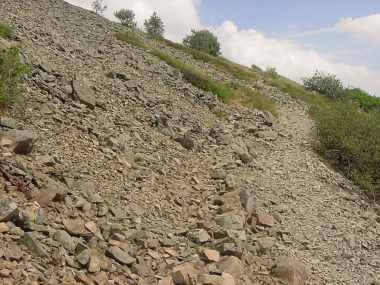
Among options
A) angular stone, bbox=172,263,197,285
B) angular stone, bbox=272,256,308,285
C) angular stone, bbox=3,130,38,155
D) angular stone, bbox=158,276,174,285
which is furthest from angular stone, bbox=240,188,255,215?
angular stone, bbox=3,130,38,155

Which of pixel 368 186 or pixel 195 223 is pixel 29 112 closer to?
pixel 195 223

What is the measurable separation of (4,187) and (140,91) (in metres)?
10.7

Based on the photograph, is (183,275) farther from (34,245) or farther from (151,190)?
(151,190)

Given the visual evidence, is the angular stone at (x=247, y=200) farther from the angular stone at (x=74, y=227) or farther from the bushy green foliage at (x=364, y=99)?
the bushy green foliage at (x=364, y=99)

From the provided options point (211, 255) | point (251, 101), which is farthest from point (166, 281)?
point (251, 101)

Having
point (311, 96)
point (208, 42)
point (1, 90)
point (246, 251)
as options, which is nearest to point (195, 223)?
point (246, 251)

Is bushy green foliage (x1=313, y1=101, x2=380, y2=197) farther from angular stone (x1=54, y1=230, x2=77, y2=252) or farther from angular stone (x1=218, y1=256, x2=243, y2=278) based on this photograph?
angular stone (x1=54, y1=230, x2=77, y2=252)

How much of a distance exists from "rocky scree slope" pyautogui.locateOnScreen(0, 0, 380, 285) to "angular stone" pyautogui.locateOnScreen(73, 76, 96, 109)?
0.05m

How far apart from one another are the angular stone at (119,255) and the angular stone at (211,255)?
1852mm

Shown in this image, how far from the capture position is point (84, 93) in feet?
51.6

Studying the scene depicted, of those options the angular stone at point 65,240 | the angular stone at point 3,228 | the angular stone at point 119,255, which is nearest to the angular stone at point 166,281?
the angular stone at point 119,255

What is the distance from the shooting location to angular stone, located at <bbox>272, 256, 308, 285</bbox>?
36.0ft

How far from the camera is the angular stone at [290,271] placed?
1098 cm

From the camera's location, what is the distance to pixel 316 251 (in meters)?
13.2
